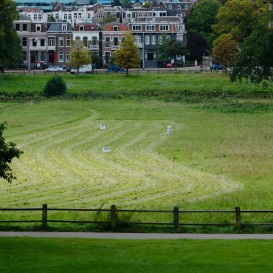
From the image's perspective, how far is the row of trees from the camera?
10444 cm

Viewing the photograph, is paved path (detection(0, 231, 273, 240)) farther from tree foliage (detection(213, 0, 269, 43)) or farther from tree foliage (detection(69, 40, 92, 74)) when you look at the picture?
tree foliage (detection(69, 40, 92, 74))

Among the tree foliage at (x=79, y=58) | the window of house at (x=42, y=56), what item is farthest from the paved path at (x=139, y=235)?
the window of house at (x=42, y=56)

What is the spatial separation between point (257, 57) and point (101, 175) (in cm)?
5648

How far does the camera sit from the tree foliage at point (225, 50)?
4951 inches

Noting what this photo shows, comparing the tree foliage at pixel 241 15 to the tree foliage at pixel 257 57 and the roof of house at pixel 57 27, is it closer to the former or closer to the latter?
the tree foliage at pixel 257 57

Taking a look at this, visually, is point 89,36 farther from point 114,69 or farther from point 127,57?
point 127,57

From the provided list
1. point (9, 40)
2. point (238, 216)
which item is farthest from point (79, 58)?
point (238, 216)

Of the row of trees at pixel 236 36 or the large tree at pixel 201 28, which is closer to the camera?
the row of trees at pixel 236 36

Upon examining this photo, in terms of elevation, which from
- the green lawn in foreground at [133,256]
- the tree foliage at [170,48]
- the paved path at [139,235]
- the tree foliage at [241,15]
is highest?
the tree foliage at [241,15]

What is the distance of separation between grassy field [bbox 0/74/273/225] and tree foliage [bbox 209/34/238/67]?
3337 centimetres

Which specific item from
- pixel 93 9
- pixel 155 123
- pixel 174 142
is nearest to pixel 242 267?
pixel 174 142

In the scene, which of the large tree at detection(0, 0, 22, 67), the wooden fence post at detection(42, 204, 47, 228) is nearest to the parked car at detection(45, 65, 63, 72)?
the large tree at detection(0, 0, 22, 67)

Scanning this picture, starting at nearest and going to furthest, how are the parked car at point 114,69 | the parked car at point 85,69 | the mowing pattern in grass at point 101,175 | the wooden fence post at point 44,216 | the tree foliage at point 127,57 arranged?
the wooden fence post at point 44,216
the mowing pattern in grass at point 101,175
the tree foliage at point 127,57
the parked car at point 85,69
the parked car at point 114,69

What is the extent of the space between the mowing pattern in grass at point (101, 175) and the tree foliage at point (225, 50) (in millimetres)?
57849
